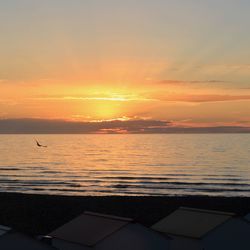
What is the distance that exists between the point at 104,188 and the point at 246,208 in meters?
21.3

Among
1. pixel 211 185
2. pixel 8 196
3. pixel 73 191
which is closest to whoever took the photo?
pixel 8 196

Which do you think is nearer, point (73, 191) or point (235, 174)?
point (73, 191)

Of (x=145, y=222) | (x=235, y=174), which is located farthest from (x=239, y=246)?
(x=235, y=174)

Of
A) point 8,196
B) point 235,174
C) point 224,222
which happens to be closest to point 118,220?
point 224,222

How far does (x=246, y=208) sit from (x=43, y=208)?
18437 millimetres

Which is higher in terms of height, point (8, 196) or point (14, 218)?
point (8, 196)

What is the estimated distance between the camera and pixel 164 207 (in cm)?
3991

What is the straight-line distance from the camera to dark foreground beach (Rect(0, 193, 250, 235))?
34344 mm

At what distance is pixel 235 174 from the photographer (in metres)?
75.8

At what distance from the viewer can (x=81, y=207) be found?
130 feet

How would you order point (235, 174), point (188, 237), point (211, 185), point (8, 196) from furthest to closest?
point (235, 174), point (211, 185), point (8, 196), point (188, 237)

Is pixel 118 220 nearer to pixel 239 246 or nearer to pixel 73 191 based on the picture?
pixel 239 246

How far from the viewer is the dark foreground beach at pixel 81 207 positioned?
34344 mm

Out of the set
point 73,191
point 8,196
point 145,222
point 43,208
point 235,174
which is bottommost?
point 145,222
